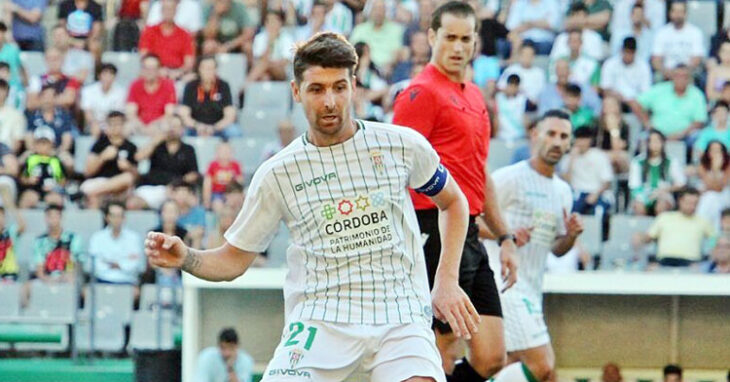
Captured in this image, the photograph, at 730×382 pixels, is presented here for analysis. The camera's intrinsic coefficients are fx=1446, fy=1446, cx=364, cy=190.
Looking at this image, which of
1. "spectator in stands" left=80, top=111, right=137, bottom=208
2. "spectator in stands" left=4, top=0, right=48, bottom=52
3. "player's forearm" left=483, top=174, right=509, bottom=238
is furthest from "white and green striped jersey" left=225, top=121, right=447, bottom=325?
"spectator in stands" left=4, top=0, right=48, bottom=52

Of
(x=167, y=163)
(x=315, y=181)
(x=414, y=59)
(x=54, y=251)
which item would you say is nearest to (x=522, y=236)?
(x=315, y=181)

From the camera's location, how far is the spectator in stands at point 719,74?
613 inches

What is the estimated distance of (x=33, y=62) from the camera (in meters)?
16.6

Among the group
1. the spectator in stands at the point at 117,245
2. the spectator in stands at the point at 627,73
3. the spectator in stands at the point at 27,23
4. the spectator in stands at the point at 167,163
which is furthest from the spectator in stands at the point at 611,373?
the spectator in stands at the point at 27,23

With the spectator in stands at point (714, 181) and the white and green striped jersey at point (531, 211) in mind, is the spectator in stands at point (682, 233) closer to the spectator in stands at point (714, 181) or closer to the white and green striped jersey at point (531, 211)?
the spectator in stands at point (714, 181)

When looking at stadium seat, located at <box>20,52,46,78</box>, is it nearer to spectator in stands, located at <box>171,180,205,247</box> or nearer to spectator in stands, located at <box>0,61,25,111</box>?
spectator in stands, located at <box>0,61,25,111</box>

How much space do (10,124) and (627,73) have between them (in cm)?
667

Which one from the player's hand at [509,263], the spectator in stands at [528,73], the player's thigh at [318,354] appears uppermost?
the spectator in stands at [528,73]

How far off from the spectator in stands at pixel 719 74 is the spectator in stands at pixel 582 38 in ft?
4.11

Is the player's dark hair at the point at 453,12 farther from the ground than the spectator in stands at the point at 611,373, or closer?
farther from the ground

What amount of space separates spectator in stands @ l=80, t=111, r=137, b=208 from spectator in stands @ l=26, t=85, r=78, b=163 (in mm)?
416

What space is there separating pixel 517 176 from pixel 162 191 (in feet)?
20.0

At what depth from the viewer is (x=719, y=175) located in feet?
46.3

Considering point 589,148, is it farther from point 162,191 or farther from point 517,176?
point 517,176
